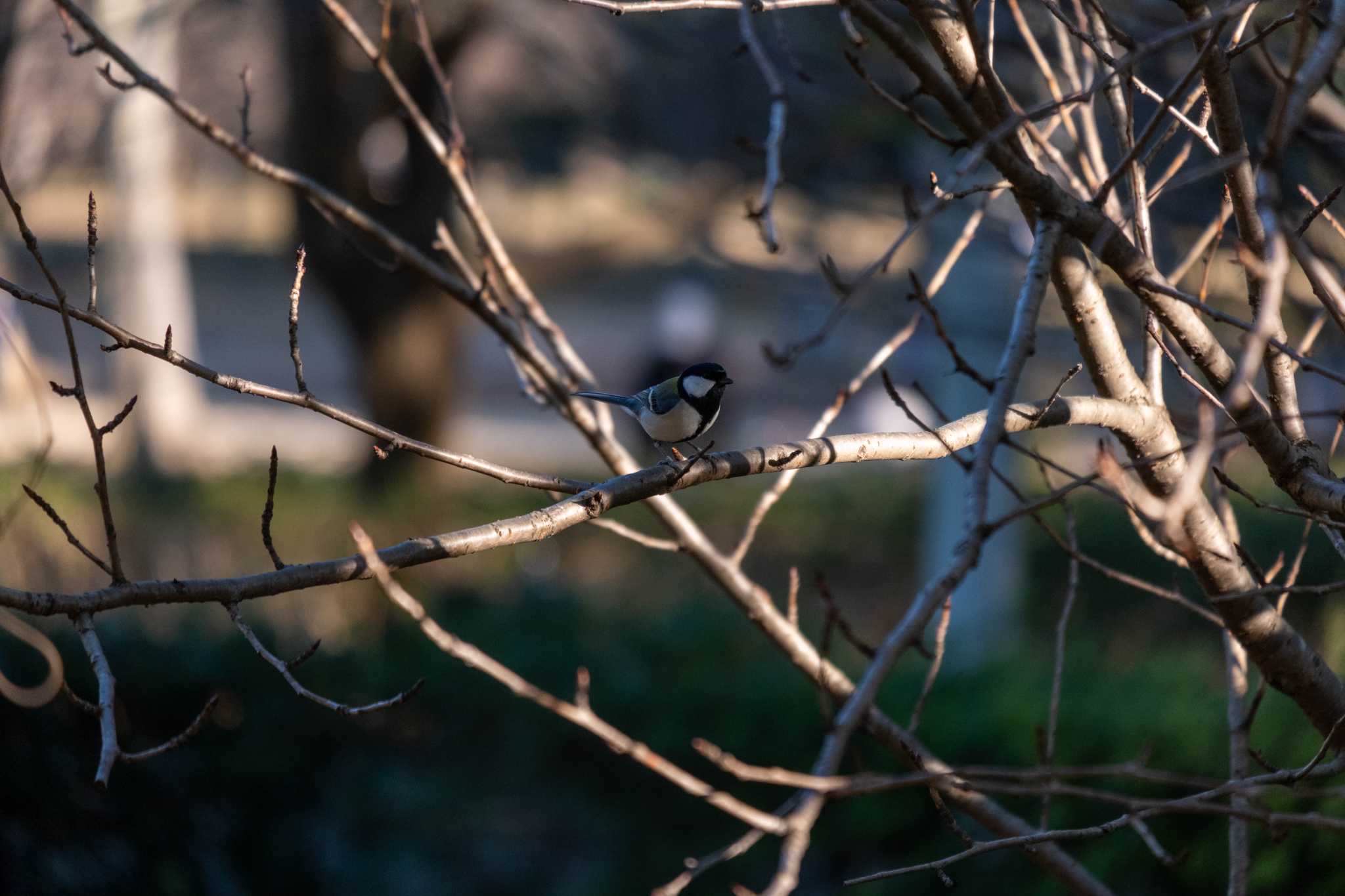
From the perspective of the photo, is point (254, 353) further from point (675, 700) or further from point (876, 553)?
point (675, 700)

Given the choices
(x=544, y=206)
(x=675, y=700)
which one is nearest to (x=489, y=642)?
(x=675, y=700)

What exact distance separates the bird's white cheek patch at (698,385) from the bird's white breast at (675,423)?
84 mm

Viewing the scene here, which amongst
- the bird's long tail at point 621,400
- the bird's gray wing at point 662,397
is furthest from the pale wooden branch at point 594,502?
the bird's gray wing at point 662,397

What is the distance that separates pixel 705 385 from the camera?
3.69 metres

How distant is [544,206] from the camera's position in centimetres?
2072

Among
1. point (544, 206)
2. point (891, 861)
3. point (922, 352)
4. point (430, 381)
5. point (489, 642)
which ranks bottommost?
point (891, 861)

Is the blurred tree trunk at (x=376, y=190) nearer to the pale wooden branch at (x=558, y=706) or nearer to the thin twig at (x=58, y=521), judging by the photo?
the thin twig at (x=58, y=521)

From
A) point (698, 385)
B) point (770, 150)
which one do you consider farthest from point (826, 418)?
point (698, 385)

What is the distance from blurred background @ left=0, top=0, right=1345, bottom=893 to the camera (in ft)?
15.3

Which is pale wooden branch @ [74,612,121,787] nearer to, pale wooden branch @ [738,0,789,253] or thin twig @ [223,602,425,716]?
thin twig @ [223,602,425,716]

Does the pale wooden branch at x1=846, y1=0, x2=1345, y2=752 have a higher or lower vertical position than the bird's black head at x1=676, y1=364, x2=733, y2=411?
lower

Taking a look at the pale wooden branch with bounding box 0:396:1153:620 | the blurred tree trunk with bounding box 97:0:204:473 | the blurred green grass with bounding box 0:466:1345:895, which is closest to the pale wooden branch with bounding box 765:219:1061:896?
the pale wooden branch with bounding box 0:396:1153:620

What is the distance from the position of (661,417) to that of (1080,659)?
3829 millimetres

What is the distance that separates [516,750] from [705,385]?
9.41 ft
